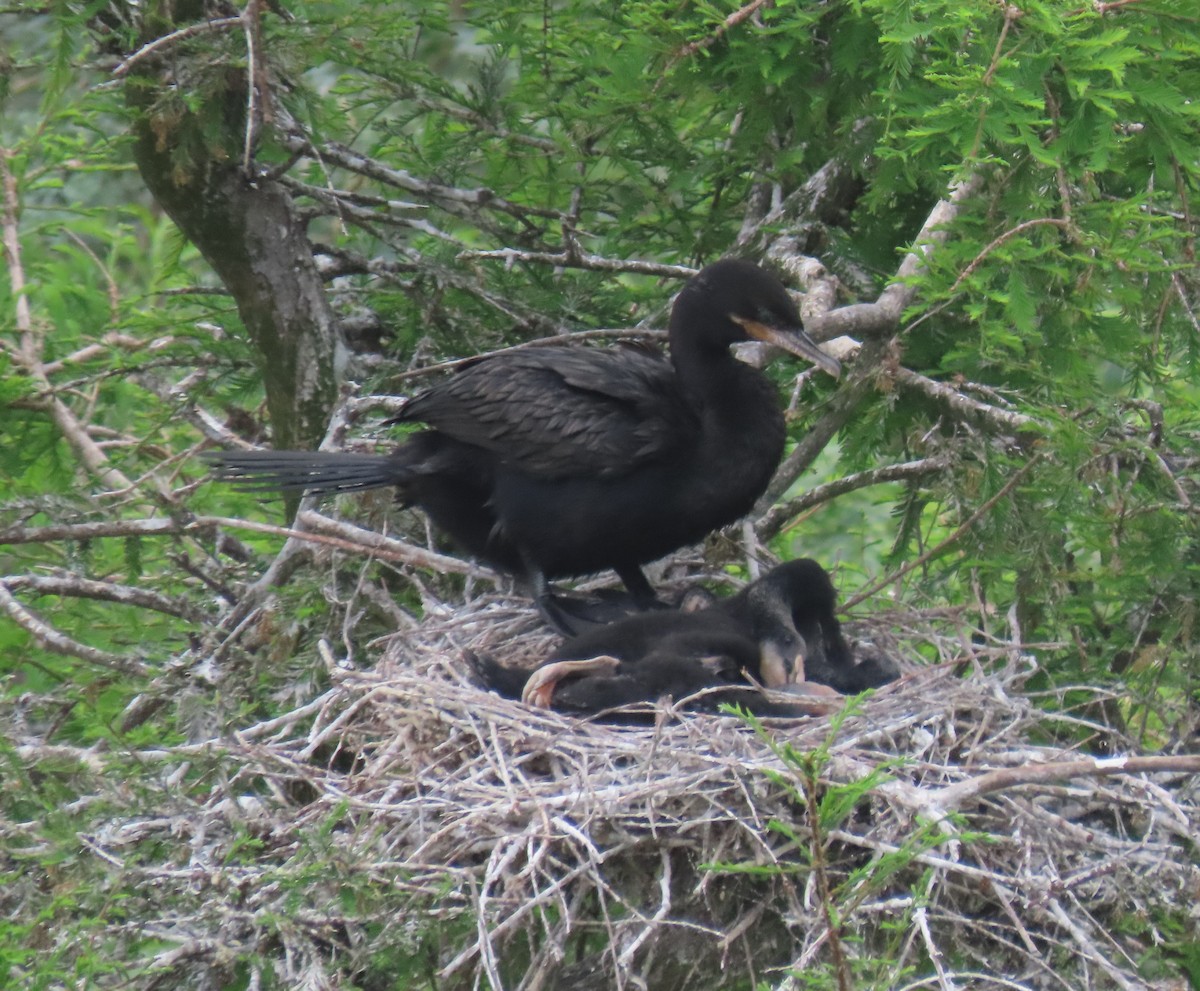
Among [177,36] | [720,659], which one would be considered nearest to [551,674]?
[720,659]

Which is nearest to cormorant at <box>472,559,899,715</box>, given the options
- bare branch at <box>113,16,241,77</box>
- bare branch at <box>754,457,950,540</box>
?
bare branch at <box>754,457,950,540</box>

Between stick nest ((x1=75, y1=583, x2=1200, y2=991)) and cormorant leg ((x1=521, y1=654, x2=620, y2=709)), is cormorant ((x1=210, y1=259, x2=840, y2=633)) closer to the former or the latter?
cormorant leg ((x1=521, y1=654, x2=620, y2=709))

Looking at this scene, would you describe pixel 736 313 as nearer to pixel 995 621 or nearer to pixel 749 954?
pixel 995 621

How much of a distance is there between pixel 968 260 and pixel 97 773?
2374mm

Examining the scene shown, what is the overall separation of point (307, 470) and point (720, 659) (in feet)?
5.00

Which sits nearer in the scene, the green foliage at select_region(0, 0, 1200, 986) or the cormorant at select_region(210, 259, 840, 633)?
the green foliage at select_region(0, 0, 1200, 986)

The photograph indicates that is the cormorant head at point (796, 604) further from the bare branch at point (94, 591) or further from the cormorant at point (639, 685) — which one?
the bare branch at point (94, 591)

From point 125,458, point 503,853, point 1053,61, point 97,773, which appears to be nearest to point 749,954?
point 503,853

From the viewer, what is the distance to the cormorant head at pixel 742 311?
15.5 feet

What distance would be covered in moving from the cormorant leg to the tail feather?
3.55 feet

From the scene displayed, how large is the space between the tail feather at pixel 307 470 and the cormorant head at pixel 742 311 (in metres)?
1.09

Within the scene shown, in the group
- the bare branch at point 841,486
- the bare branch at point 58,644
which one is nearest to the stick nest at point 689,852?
the bare branch at point 841,486

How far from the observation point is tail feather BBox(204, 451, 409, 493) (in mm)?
4906

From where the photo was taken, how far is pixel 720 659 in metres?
4.29
